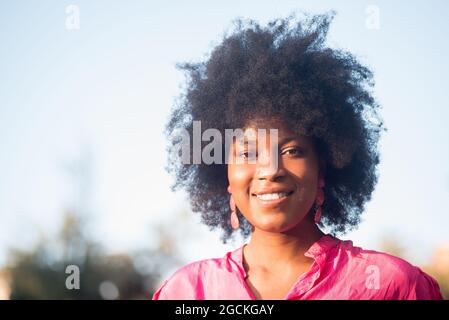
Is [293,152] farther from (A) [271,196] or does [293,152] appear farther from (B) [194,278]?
(B) [194,278]

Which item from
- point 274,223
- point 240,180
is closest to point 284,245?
A: point 274,223

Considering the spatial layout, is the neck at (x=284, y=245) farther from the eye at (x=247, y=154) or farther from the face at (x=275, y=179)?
the eye at (x=247, y=154)

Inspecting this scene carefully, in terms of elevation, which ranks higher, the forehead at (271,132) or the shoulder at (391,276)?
the forehead at (271,132)

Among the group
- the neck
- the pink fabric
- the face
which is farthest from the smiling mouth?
the pink fabric

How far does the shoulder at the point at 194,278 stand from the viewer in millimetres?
3318

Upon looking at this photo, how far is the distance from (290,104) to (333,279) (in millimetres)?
Answer: 924

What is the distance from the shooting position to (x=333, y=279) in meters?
3.15

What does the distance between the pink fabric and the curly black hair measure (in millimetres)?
473

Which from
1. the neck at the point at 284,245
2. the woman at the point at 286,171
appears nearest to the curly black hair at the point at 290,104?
the woman at the point at 286,171

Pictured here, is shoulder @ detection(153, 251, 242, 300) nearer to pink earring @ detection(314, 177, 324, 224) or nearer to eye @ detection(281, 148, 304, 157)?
pink earring @ detection(314, 177, 324, 224)
